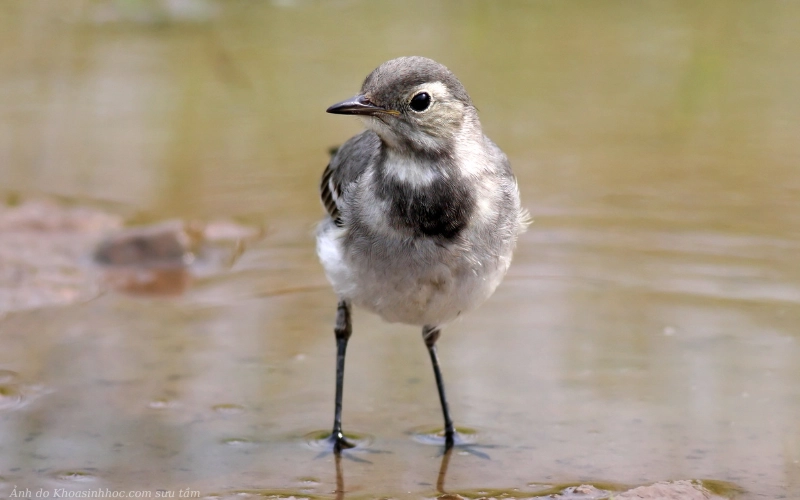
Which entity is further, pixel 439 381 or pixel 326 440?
pixel 439 381

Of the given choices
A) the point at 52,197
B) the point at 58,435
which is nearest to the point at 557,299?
the point at 58,435

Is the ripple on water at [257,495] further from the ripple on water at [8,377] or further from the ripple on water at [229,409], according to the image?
the ripple on water at [8,377]

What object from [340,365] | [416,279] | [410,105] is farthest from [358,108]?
[340,365]

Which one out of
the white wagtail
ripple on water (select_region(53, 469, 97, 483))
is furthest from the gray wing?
ripple on water (select_region(53, 469, 97, 483))

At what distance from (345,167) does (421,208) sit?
978 millimetres

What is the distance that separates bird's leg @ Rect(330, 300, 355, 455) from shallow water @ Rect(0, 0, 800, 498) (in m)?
0.14

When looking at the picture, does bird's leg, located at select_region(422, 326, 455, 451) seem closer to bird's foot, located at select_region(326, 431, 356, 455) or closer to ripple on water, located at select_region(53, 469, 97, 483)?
bird's foot, located at select_region(326, 431, 356, 455)

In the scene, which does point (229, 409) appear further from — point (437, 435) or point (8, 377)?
point (8, 377)

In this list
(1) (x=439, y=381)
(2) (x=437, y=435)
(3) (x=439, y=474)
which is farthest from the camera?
(1) (x=439, y=381)

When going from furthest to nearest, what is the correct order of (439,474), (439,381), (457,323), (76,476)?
(457,323)
(439,381)
(439,474)
(76,476)

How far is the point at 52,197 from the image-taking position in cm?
973

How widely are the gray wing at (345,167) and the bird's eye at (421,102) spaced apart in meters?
0.46

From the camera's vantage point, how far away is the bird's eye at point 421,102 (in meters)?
5.67

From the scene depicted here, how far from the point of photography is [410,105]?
5.66m
